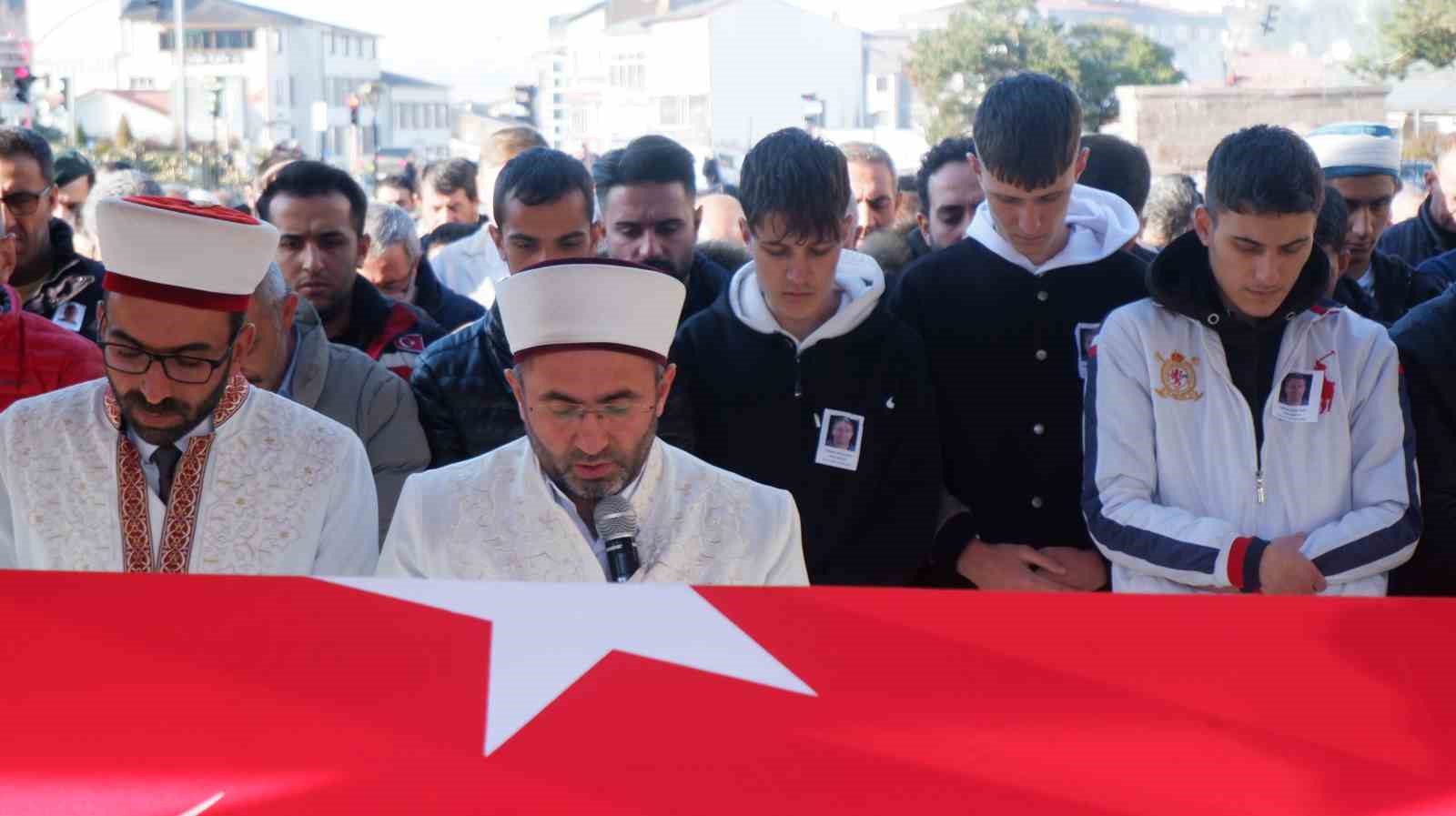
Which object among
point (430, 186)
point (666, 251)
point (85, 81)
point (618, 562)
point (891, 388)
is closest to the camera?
point (618, 562)

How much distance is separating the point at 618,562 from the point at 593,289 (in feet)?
1.66

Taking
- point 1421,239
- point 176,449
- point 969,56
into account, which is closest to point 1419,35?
point 969,56

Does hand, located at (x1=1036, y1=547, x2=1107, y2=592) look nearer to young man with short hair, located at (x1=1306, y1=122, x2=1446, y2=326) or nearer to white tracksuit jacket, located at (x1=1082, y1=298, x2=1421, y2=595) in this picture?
white tracksuit jacket, located at (x1=1082, y1=298, x2=1421, y2=595)

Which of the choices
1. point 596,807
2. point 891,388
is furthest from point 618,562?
point 891,388

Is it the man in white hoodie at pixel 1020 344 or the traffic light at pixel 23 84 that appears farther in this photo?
the traffic light at pixel 23 84

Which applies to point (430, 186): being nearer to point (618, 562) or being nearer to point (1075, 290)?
point (1075, 290)

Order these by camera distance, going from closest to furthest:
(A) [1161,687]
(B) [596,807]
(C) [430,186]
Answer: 1. (B) [596,807]
2. (A) [1161,687]
3. (C) [430,186]

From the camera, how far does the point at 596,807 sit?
196 centimetres

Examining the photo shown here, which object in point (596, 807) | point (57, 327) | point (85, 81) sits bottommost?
point (596, 807)

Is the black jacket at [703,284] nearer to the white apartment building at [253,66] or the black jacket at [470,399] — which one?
the black jacket at [470,399]

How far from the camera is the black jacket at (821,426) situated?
3527mm

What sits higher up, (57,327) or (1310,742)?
(57,327)

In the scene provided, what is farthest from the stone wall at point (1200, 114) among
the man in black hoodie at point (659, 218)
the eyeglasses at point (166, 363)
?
the eyeglasses at point (166, 363)

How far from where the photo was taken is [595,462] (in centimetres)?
261
